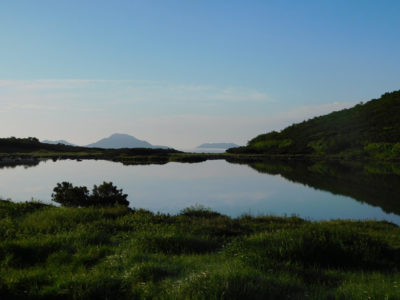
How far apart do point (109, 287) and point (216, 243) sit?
5143 millimetres

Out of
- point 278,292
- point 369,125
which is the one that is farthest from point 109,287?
point 369,125

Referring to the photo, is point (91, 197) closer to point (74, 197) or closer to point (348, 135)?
point (74, 197)

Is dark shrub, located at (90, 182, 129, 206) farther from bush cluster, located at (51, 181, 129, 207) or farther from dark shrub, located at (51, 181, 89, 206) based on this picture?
dark shrub, located at (51, 181, 89, 206)

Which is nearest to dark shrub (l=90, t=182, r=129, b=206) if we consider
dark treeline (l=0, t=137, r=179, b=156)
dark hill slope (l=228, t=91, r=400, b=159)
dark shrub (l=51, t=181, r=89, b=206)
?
dark shrub (l=51, t=181, r=89, b=206)

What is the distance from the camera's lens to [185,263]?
28.0 ft

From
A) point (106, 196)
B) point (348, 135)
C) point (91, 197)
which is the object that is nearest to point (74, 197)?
point (91, 197)

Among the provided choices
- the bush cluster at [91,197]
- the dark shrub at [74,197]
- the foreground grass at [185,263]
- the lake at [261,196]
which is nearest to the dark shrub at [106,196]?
the bush cluster at [91,197]

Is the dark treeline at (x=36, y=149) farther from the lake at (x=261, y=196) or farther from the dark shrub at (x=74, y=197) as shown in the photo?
the dark shrub at (x=74, y=197)

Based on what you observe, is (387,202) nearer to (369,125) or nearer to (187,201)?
(187,201)

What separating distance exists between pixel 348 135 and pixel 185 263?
140 metres

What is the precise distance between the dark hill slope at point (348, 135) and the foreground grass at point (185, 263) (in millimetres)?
105524

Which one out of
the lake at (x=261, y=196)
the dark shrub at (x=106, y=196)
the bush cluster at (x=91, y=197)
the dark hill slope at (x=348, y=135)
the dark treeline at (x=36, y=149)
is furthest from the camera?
the dark hill slope at (x=348, y=135)

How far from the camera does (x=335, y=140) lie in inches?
5310

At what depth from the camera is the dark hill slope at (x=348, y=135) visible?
4582 inches
